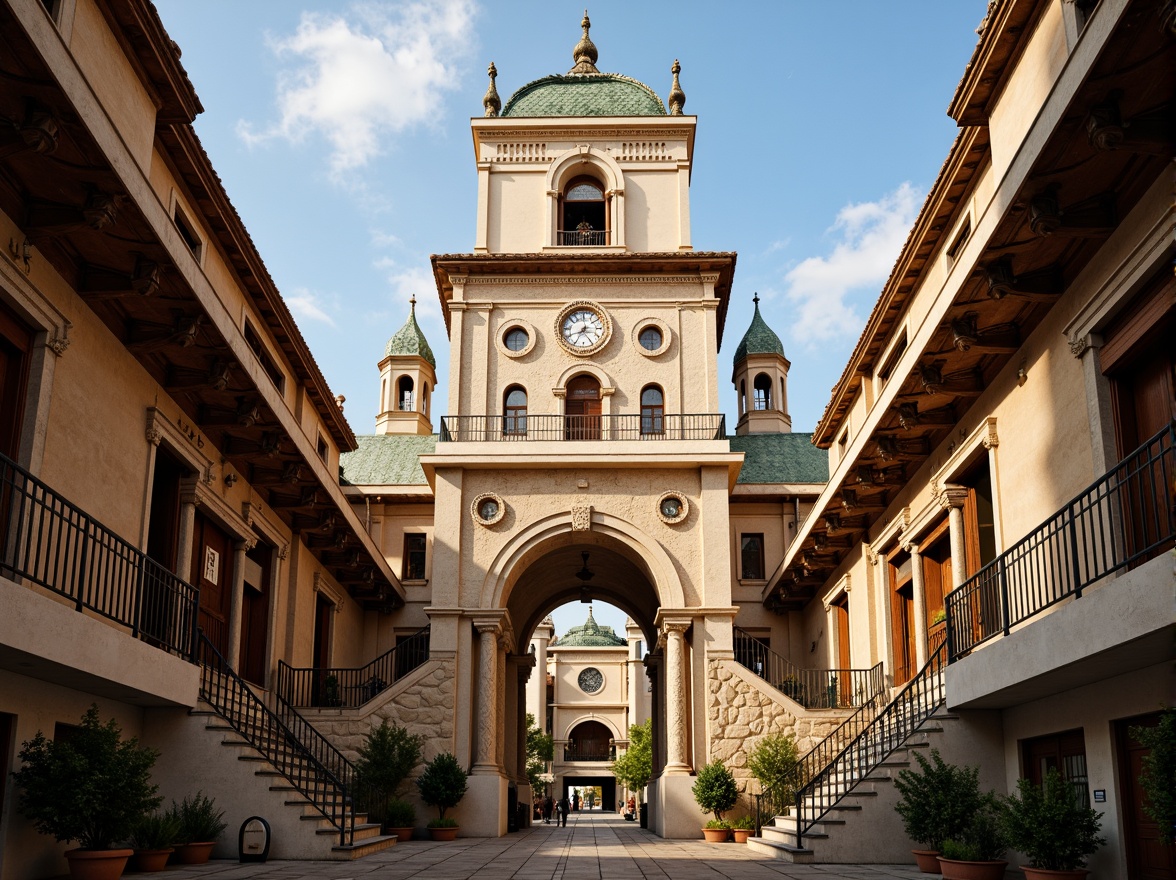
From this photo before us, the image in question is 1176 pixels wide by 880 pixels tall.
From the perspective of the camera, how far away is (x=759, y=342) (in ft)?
143

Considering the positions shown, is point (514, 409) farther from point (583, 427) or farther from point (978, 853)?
point (978, 853)

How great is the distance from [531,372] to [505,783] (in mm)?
9192

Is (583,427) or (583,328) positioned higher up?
(583,328)

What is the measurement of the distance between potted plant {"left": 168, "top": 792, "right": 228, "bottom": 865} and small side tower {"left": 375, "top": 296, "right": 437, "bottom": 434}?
27.3 metres

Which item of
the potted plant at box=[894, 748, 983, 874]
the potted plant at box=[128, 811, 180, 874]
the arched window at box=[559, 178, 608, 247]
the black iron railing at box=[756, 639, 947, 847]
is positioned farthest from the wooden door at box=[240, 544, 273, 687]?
the potted plant at box=[894, 748, 983, 874]

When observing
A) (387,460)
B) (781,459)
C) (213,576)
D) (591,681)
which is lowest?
(213,576)

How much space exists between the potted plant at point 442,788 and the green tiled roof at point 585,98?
16126 mm

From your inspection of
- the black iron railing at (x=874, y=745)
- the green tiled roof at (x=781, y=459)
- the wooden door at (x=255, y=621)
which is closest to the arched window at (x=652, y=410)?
the green tiled roof at (x=781, y=459)

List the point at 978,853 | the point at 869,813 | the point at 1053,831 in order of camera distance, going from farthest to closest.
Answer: the point at 869,813
the point at 978,853
the point at 1053,831

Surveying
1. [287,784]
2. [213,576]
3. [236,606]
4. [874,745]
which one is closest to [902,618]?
[874,745]

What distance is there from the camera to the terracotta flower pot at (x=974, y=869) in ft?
38.4

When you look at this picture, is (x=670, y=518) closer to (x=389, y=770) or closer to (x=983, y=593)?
(x=389, y=770)

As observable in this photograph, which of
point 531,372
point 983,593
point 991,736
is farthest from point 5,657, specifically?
point 531,372

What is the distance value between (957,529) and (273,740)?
Result: 11155mm
